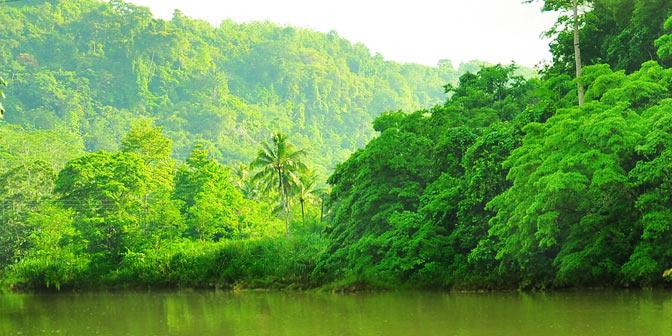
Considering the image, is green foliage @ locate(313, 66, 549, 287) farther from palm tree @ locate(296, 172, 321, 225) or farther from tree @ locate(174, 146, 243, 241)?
tree @ locate(174, 146, 243, 241)

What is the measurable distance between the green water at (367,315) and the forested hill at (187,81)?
86.1m

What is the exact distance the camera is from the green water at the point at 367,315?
22031 millimetres

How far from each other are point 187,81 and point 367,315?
12616cm

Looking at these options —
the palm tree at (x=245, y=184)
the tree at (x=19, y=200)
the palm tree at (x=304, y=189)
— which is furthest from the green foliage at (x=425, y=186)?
the palm tree at (x=245, y=184)

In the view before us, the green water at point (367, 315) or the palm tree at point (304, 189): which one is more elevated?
the palm tree at point (304, 189)

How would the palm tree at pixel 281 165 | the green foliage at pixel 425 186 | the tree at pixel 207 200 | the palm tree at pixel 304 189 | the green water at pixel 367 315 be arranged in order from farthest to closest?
the tree at pixel 207 200, the palm tree at pixel 304 189, the palm tree at pixel 281 165, the green foliage at pixel 425 186, the green water at pixel 367 315

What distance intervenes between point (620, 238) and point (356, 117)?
13381 cm

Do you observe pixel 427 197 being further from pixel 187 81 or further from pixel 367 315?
pixel 187 81

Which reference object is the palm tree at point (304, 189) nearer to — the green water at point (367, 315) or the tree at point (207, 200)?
the tree at point (207, 200)

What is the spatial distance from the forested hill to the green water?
282 feet

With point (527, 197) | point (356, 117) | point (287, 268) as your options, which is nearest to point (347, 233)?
point (287, 268)

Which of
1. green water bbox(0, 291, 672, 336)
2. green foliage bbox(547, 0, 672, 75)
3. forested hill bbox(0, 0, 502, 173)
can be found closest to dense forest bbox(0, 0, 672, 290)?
green foliage bbox(547, 0, 672, 75)

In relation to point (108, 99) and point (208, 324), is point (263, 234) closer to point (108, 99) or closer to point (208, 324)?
point (208, 324)

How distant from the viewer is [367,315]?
2834 cm
